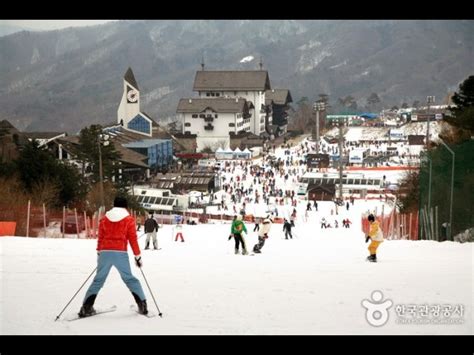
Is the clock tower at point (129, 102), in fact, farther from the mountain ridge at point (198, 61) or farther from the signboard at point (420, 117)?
the mountain ridge at point (198, 61)

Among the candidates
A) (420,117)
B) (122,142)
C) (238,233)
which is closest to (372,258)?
(238,233)

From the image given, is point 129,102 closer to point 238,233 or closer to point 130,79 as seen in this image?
point 130,79

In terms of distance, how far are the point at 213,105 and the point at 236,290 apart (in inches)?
2077

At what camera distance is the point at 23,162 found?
1850 cm

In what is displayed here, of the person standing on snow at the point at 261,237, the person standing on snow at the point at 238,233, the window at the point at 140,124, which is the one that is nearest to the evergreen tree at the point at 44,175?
the person standing on snow at the point at 261,237

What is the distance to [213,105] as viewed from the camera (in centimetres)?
5791

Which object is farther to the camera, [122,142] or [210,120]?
[210,120]

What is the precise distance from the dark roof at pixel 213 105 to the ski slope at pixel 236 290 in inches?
1947

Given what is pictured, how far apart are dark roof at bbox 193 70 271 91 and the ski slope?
184ft

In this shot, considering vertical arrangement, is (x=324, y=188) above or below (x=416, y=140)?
below

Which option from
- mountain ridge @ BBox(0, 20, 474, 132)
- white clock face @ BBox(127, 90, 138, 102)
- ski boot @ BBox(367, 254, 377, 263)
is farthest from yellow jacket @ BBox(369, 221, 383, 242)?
mountain ridge @ BBox(0, 20, 474, 132)
